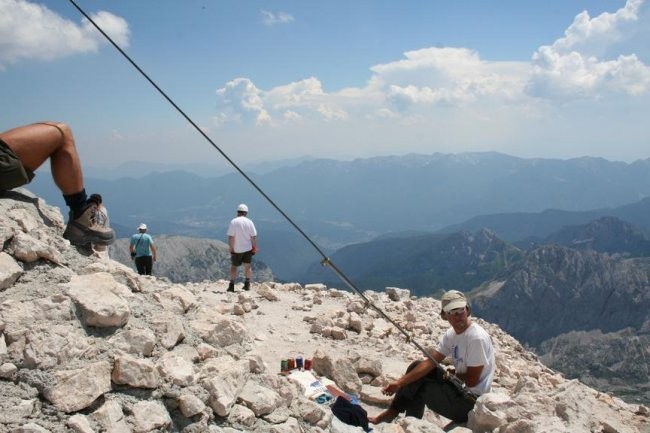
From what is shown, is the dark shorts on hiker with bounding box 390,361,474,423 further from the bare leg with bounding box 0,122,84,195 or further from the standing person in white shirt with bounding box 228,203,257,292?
the standing person in white shirt with bounding box 228,203,257,292

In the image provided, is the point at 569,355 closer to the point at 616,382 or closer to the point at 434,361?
the point at 616,382

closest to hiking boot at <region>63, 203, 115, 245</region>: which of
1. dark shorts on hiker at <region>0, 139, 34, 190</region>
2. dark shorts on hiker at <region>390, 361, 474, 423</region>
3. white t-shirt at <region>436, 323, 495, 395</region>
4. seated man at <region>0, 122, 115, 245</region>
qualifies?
seated man at <region>0, 122, 115, 245</region>

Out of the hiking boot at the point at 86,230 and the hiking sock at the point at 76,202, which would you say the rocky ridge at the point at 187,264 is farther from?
the hiking sock at the point at 76,202

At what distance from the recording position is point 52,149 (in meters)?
5.31

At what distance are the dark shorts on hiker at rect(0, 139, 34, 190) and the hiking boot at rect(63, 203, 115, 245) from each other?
0.71 meters

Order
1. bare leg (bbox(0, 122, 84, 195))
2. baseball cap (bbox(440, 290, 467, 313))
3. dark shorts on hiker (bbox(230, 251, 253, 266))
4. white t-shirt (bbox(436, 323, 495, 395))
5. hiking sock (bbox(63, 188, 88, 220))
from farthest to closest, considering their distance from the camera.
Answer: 1. dark shorts on hiker (bbox(230, 251, 253, 266))
2. white t-shirt (bbox(436, 323, 495, 395))
3. baseball cap (bbox(440, 290, 467, 313))
4. hiking sock (bbox(63, 188, 88, 220))
5. bare leg (bbox(0, 122, 84, 195))

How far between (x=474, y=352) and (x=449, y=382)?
554mm

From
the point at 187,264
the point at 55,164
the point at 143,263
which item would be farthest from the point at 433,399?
the point at 187,264

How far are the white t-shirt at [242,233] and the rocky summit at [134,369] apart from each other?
677cm

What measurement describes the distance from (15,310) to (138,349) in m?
1.21

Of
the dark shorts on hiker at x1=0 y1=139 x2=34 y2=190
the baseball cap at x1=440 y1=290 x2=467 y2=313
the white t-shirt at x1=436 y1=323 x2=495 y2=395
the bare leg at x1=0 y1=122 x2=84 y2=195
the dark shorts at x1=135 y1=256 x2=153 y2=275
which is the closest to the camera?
Result: the dark shorts on hiker at x1=0 y1=139 x2=34 y2=190

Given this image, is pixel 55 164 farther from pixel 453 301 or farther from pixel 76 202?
pixel 453 301

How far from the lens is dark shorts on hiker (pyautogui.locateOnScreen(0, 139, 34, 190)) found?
5.01 m

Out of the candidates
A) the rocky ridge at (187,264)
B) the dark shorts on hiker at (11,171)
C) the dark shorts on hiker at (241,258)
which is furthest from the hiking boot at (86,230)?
the rocky ridge at (187,264)
